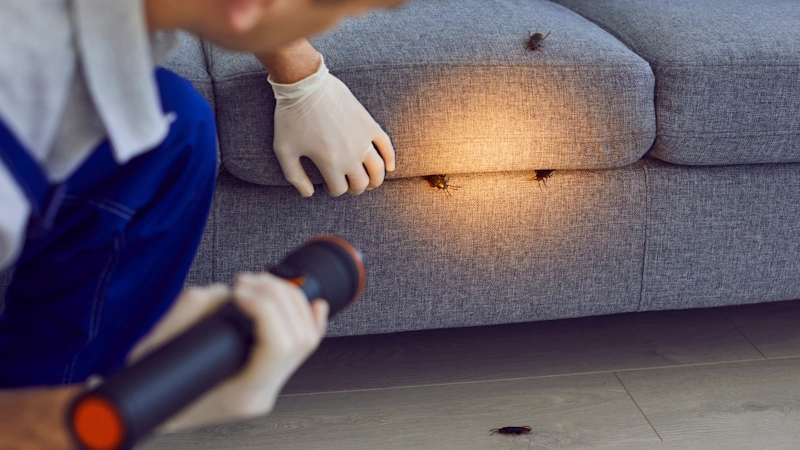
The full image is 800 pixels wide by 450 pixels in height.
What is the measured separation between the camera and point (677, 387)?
1.25 meters

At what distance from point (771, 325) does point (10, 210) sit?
1.33 meters

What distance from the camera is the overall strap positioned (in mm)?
476

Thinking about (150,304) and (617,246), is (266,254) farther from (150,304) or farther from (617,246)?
(617,246)

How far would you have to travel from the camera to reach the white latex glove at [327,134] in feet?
3.29

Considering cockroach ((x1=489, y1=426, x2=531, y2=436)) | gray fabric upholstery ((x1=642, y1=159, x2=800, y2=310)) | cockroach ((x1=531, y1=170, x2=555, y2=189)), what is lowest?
cockroach ((x1=489, y1=426, x2=531, y2=436))

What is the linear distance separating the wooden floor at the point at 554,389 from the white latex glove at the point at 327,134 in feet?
1.13

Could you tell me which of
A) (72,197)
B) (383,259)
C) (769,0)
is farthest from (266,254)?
(769,0)

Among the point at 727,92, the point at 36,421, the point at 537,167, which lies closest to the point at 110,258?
the point at 36,421

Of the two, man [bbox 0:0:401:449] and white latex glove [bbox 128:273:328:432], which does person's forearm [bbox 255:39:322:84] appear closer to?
man [bbox 0:0:401:449]

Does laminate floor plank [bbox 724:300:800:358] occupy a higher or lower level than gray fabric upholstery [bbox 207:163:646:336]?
lower

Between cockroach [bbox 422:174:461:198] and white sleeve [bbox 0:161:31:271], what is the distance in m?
0.71

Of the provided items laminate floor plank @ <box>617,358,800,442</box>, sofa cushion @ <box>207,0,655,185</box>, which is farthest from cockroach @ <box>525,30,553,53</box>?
laminate floor plank @ <box>617,358,800,442</box>

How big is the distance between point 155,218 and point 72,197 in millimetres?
84

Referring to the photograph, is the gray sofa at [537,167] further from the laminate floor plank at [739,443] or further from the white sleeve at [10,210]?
the white sleeve at [10,210]
